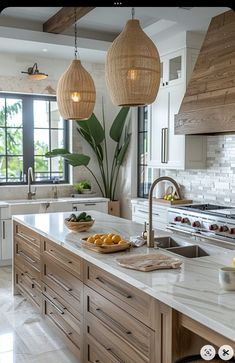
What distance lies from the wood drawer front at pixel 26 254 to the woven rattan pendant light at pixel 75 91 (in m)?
1.27

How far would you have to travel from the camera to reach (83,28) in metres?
5.10

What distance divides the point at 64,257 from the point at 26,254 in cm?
106

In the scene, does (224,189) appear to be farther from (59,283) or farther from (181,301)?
(181,301)

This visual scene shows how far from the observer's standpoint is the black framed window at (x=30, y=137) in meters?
5.82

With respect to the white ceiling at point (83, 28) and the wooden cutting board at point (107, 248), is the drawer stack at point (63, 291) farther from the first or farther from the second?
the white ceiling at point (83, 28)

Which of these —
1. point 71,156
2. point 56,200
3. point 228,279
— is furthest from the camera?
point 71,156

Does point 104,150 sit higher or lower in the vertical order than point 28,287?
higher

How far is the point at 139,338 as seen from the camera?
6.21ft

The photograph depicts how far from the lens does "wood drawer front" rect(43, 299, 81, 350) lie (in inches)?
103

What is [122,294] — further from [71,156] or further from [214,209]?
[71,156]

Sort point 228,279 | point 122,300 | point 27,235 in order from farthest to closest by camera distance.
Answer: point 27,235
point 122,300
point 228,279

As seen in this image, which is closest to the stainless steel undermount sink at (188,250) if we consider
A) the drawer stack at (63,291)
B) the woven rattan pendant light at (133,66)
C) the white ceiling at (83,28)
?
the drawer stack at (63,291)

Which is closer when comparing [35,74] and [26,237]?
[26,237]

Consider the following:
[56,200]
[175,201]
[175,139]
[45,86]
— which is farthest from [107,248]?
[45,86]
